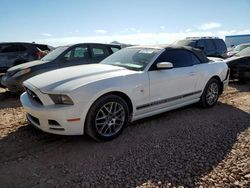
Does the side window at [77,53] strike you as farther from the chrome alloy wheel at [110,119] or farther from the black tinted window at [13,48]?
the chrome alloy wheel at [110,119]

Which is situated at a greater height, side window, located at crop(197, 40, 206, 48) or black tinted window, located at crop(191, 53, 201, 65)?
black tinted window, located at crop(191, 53, 201, 65)

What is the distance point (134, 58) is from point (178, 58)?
98 centimetres

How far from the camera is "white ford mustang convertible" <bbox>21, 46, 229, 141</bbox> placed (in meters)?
3.85

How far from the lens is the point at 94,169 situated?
3389 mm

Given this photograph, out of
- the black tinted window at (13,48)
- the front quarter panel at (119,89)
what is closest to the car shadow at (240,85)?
the front quarter panel at (119,89)

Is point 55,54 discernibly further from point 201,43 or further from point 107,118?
point 201,43

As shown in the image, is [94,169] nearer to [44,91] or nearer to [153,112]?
[44,91]

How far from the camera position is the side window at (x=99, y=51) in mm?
8367

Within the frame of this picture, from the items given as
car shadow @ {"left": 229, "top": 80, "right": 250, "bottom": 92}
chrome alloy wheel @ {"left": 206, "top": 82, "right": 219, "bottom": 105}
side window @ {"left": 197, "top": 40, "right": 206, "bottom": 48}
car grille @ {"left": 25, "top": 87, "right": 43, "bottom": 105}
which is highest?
side window @ {"left": 197, "top": 40, "right": 206, "bottom": 48}

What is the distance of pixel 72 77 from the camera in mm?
4211

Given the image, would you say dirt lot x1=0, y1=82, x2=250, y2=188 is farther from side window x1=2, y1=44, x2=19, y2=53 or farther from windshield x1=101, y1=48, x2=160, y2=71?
side window x1=2, y1=44, x2=19, y2=53

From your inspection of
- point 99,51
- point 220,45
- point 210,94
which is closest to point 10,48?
point 99,51

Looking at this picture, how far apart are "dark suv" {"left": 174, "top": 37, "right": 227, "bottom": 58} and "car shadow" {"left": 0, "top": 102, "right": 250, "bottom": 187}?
8.01m

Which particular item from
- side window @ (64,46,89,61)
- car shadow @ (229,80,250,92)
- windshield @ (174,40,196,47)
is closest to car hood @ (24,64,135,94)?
side window @ (64,46,89,61)
